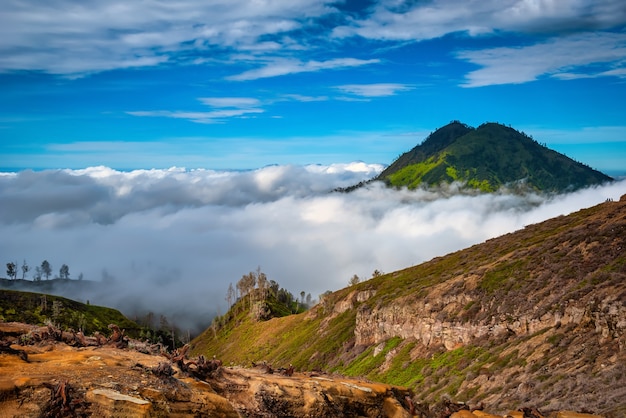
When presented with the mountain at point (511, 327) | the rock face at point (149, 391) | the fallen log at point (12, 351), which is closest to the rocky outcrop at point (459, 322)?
the mountain at point (511, 327)

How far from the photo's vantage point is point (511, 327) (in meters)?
83.9

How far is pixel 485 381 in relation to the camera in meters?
69.4

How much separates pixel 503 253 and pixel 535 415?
98.0 metres

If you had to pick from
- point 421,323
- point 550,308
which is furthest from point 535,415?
point 421,323

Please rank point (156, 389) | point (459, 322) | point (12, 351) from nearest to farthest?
point (156, 389) < point (12, 351) < point (459, 322)

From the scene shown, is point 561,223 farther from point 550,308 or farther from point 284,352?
point 284,352

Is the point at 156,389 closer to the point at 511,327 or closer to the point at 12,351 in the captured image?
the point at 12,351

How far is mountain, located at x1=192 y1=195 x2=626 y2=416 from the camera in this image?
55219 mm

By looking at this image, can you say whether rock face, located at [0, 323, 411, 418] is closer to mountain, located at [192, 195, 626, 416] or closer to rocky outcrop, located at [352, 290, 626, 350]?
mountain, located at [192, 195, 626, 416]

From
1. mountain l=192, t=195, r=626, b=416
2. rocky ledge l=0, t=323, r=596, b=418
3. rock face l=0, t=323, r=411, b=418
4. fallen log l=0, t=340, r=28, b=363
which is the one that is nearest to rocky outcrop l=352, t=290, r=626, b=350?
mountain l=192, t=195, r=626, b=416

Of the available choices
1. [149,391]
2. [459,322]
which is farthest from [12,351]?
[459,322]

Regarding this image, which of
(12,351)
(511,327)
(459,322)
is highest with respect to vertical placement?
(12,351)

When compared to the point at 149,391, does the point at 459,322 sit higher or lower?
lower

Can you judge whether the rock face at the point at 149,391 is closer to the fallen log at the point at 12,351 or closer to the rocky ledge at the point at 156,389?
the rocky ledge at the point at 156,389
